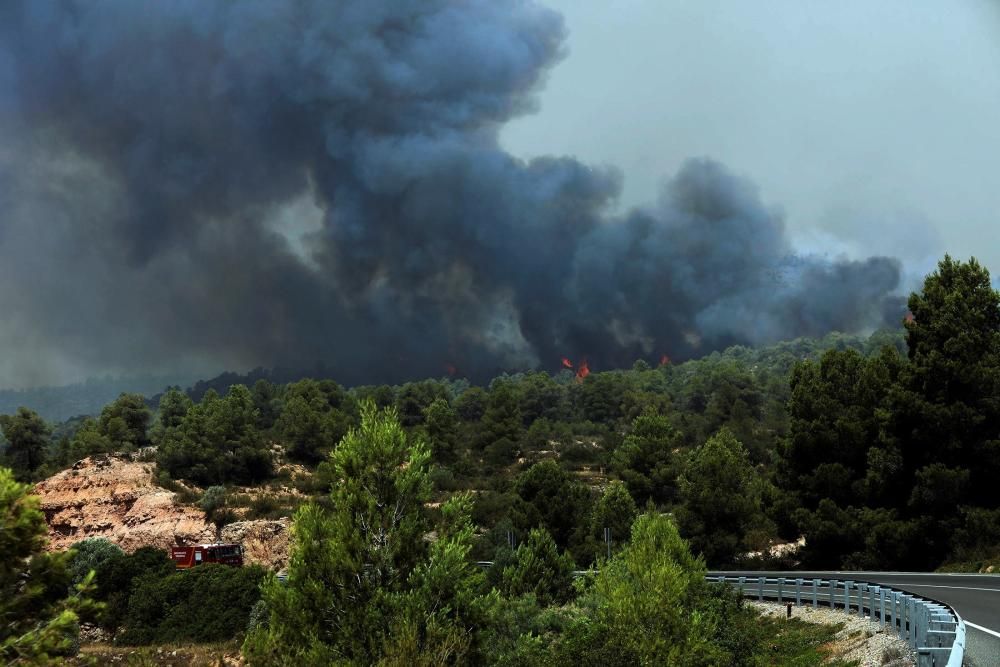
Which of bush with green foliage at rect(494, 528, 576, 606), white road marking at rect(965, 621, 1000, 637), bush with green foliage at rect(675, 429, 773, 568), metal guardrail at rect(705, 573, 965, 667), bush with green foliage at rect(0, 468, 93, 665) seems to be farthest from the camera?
bush with green foliage at rect(675, 429, 773, 568)

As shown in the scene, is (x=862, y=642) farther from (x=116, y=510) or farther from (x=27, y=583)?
(x=116, y=510)

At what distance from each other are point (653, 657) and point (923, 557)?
3279cm

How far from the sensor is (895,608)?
24.1m

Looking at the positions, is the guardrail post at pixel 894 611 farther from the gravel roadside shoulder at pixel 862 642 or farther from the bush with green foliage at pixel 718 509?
the bush with green foliage at pixel 718 509

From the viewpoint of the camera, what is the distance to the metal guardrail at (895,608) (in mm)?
14234

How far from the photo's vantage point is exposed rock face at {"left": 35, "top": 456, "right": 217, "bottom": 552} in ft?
264

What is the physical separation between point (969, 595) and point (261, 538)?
63720 millimetres

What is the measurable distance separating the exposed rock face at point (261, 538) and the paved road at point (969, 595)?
45.6m

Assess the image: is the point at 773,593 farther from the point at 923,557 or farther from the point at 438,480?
the point at 438,480

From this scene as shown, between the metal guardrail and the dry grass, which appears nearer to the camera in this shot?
the metal guardrail

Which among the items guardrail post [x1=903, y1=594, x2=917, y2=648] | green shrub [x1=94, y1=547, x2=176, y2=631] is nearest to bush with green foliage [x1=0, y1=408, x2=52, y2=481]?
green shrub [x1=94, y1=547, x2=176, y2=631]

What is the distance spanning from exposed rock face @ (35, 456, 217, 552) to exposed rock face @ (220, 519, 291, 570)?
6.87 feet

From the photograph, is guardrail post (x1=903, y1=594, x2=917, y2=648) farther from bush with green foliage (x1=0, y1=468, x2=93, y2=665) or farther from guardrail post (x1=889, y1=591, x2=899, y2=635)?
bush with green foliage (x1=0, y1=468, x2=93, y2=665)

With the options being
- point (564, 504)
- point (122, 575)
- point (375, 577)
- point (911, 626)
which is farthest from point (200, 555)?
point (911, 626)
